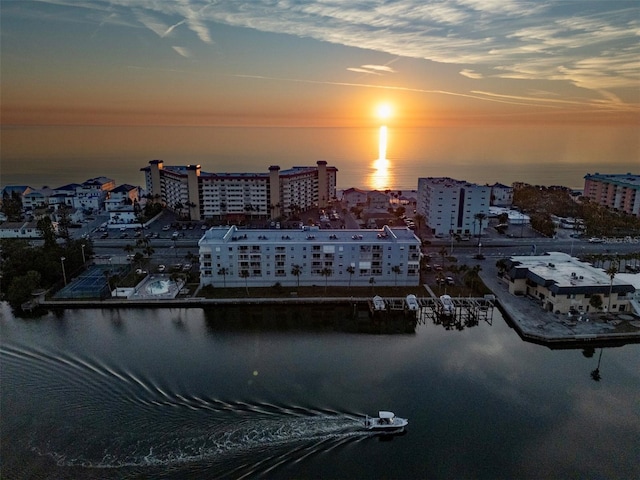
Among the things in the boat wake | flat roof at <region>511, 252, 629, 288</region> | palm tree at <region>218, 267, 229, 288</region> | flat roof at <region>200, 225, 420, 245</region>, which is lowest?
the boat wake

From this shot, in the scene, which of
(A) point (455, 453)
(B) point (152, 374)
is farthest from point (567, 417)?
(B) point (152, 374)

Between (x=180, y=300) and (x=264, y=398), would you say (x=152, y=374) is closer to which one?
(x=264, y=398)

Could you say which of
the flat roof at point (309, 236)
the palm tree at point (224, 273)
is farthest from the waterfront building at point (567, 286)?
the palm tree at point (224, 273)

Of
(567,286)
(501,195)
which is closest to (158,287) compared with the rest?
(567,286)

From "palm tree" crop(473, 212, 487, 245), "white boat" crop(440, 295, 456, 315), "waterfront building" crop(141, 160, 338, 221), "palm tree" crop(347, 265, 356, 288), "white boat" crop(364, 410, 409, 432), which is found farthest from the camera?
"waterfront building" crop(141, 160, 338, 221)

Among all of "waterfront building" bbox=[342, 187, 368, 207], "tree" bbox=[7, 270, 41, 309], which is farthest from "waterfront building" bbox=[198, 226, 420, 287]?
"waterfront building" bbox=[342, 187, 368, 207]

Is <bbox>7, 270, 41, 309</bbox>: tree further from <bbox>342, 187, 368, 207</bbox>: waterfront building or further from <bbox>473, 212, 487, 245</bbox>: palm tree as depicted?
<bbox>342, 187, 368, 207</bbox>: waterfront building

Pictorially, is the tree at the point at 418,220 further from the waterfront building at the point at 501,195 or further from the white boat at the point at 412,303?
the white boat at the point at 412,303
